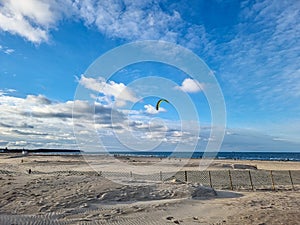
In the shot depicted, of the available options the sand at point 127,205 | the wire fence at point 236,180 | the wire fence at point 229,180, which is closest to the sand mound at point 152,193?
the sand at point 127,205

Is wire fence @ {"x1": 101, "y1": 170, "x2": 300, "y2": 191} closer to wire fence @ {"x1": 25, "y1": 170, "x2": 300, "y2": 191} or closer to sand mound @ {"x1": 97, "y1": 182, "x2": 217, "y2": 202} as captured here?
wire fence @ {"x1": 25, "y1": 170, "x2": 300, "y2": 191}

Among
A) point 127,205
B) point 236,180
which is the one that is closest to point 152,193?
point 127,205

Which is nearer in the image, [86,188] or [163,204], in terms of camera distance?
[163,204]

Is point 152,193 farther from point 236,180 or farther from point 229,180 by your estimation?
point 236,180

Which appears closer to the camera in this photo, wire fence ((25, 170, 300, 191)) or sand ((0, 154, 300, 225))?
sand ((0, 154, 300, 225))

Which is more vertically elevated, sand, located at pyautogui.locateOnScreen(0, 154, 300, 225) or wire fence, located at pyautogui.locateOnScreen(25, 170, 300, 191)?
wire fence, located at pyautogui.locateOnScreen(25, 170, 300, 191)

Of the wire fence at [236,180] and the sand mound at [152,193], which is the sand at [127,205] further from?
the wire fence at [236,180]

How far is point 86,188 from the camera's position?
14.2m

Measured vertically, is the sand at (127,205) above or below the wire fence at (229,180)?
below

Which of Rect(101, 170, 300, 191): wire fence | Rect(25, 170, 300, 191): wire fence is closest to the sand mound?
Rect(25, 170, 300, 191): wire fence

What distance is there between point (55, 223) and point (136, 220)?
2.81 m

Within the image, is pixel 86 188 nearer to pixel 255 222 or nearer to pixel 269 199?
pixel 255 222

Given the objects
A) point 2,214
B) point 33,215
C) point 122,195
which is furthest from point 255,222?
point 2,214

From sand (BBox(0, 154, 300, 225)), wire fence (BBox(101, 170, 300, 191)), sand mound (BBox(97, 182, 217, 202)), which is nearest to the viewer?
sand (BBox(0, 154, 300, 225))
